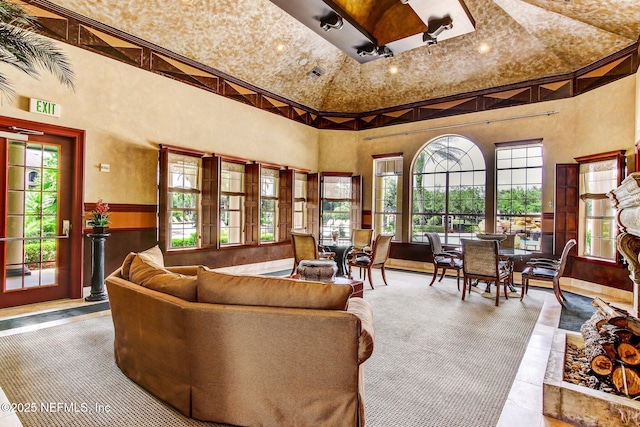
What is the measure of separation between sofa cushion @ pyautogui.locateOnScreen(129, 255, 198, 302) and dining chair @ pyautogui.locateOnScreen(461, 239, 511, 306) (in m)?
3.82

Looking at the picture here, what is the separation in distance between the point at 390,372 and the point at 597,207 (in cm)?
511

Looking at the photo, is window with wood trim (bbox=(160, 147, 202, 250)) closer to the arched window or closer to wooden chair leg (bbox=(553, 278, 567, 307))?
the arched window

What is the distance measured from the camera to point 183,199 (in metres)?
5.65

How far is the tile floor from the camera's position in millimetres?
2006

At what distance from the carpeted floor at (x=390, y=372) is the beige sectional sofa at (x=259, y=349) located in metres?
0.25

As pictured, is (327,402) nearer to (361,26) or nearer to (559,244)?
(361,26)

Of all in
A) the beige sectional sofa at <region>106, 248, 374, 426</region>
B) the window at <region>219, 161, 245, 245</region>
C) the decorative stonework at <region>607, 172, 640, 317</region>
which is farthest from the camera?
the window at <region>219, 161, 245, 245</region>

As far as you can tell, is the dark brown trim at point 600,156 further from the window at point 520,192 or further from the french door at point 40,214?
the french door at point 40,214

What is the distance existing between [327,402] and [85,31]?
538 centimetres

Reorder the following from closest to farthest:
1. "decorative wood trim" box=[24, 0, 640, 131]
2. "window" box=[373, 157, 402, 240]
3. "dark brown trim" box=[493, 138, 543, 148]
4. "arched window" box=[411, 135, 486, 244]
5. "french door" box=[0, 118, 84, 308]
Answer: "french door" box=[0, 118, 84, 308] → "decorative wood trim" box=[24, 0, 640, 131] → "dark brown trim" box=[493, 138, 543, 148] → "arched window" box=[411, 135, 486, 244] → "window" box=[373, 157, 402, 240]

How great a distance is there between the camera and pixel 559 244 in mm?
5805

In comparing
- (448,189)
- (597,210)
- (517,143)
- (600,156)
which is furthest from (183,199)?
(597,210)

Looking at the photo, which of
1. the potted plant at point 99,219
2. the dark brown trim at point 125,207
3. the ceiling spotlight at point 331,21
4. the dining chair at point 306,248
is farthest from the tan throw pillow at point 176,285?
the ceiling spotlight at point 331,21

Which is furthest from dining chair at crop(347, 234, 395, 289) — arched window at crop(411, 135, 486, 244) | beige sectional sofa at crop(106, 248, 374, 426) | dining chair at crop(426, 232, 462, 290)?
beige sectional sofa at crop(106, 248, 374, 426)
